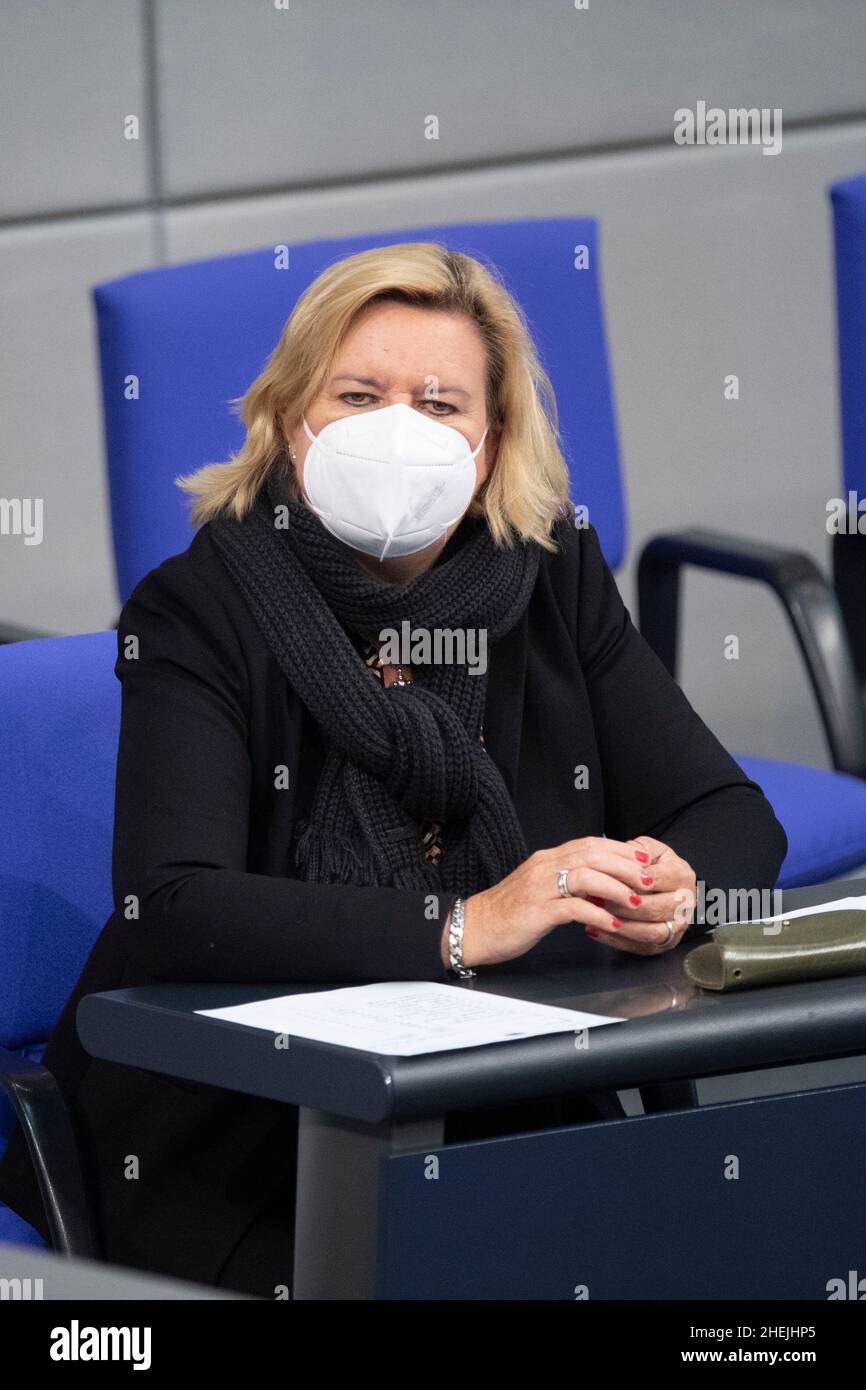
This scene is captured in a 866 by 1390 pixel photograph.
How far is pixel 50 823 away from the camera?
5.23ft

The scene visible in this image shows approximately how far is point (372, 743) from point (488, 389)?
0.36 meters

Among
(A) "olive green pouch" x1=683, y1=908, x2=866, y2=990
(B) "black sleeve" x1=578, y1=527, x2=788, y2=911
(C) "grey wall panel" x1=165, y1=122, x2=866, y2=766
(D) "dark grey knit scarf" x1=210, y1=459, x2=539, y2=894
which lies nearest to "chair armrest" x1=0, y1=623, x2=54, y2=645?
(D) "dark grey knit scarf" x1=210, y1=459, x2=539, y2=894

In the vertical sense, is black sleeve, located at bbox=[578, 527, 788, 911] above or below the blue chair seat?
above

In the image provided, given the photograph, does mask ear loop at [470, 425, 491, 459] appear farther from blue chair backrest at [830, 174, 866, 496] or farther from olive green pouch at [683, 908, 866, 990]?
blue chair backrest at [830, 174, 866, 496]

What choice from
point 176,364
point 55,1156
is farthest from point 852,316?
point 55,1156

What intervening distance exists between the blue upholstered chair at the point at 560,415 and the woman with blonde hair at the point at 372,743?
0.57 meters

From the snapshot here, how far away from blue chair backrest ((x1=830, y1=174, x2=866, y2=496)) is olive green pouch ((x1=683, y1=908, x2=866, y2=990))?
157cm

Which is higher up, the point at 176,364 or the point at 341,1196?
the point at 176,364

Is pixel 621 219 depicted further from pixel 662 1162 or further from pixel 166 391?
pixel 662 1162

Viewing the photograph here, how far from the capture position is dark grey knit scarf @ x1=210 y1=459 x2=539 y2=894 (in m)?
1.49

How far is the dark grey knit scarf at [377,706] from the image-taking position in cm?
149

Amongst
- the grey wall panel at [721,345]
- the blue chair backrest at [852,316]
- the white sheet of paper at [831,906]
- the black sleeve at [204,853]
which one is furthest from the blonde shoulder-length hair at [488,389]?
the grey wall panel at [721,345]

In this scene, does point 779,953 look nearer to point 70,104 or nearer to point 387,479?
point 387,479
